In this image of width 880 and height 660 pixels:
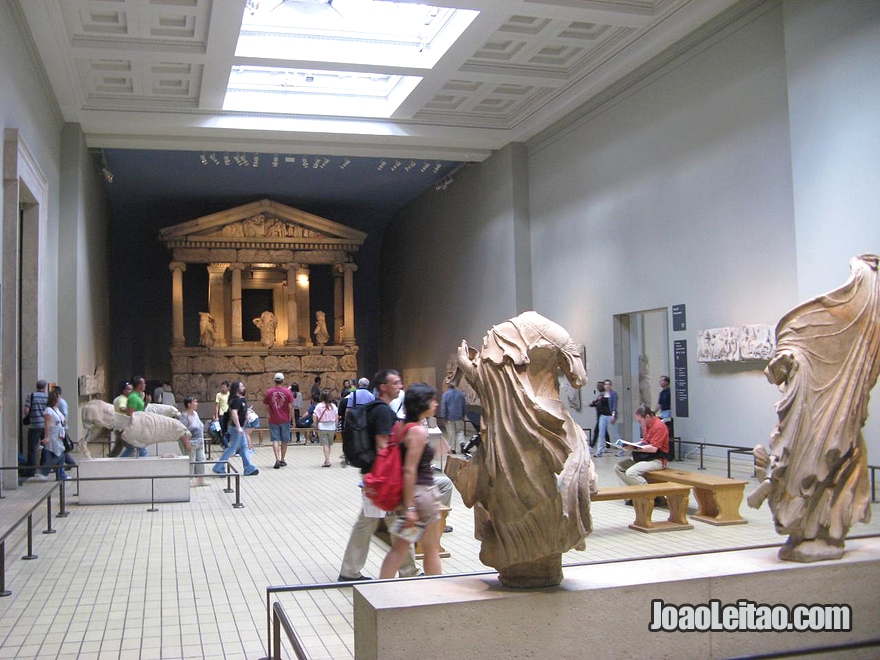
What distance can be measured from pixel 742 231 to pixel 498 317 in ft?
30.7

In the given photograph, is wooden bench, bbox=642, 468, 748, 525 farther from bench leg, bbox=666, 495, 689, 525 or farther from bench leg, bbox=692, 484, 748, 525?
bench leg, bbox=666, 495, 689, 525

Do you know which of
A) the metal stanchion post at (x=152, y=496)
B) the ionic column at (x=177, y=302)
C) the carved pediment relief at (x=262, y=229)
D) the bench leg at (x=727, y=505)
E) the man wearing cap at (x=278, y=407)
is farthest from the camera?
the carved pediment relief at (x=262, y=229)

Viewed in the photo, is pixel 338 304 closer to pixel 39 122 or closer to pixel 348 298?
pixel 348 298

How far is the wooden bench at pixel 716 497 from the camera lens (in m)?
9.30

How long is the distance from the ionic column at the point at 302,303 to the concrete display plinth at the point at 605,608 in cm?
2699

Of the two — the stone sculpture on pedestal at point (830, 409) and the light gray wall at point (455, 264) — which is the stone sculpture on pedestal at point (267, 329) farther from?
the stone sculpture on pedestal at point (830, 409)

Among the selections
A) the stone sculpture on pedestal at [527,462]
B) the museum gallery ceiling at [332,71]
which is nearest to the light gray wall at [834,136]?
the museum gallery ceiling at [332,71]

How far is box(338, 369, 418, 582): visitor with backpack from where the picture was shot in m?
6.40

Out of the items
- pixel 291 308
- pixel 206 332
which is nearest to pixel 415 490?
pixel 206 332

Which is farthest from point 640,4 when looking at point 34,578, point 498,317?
point 34,578

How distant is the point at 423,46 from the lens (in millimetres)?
17219

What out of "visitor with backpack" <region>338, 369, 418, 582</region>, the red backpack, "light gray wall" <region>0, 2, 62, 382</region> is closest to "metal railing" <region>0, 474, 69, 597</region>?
"visitor with backpack" <region>338, 369, 418, 582</region>

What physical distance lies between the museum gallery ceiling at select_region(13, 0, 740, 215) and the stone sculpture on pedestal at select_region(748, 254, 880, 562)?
33.6 ft

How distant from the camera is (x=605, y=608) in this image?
13.5ft
